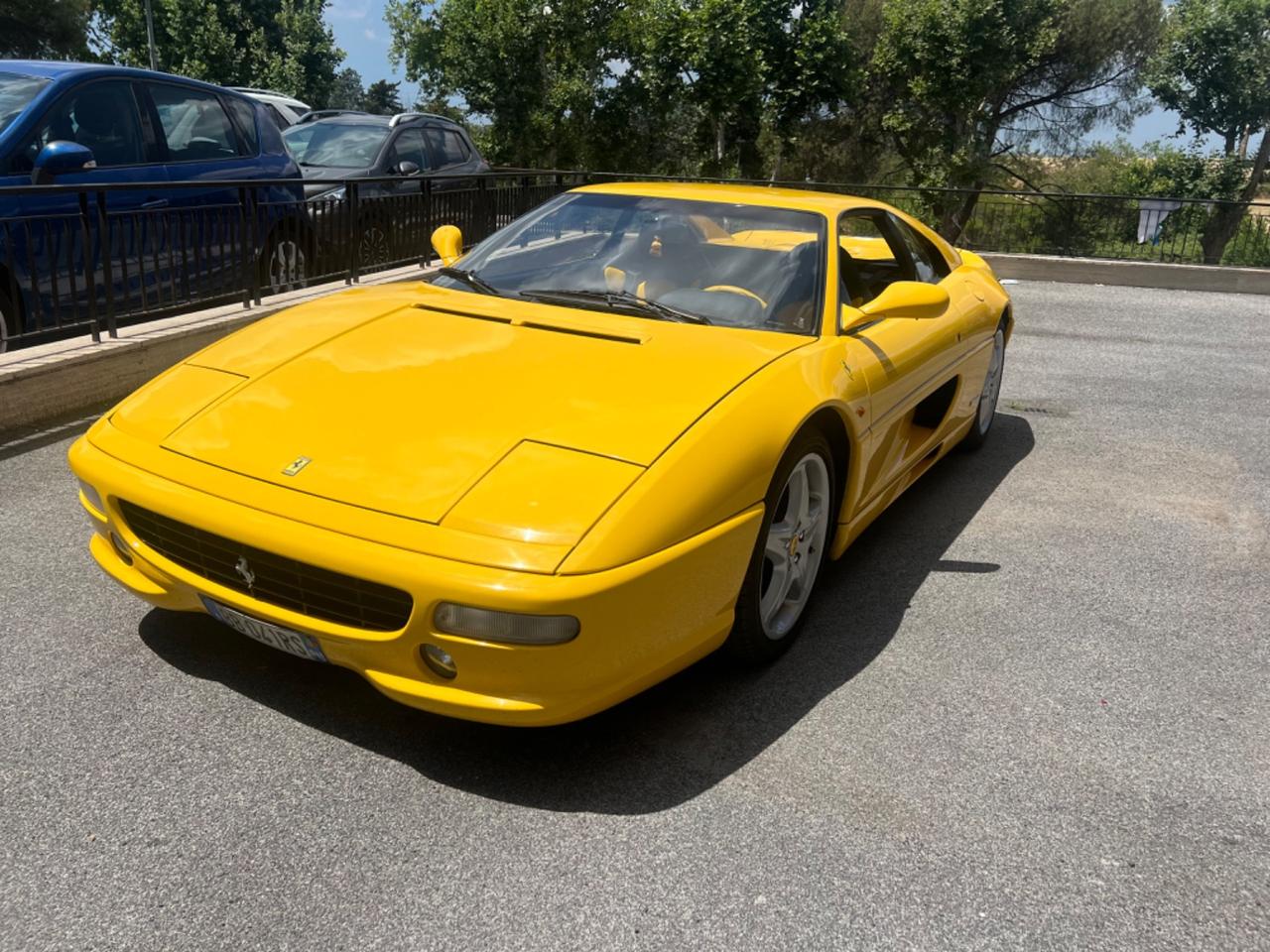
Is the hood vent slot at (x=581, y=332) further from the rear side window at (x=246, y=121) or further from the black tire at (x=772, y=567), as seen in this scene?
the rear side window at (x=246, y=121)

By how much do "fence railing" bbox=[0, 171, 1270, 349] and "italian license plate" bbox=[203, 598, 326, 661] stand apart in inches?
140

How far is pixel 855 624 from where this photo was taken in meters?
3.64

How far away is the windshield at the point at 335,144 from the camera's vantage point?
35.5 ft

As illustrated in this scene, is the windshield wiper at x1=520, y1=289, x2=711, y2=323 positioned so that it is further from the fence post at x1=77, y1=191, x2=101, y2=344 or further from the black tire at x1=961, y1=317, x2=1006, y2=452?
the fence post at x1=77, y1=191, x2=101, y2=344

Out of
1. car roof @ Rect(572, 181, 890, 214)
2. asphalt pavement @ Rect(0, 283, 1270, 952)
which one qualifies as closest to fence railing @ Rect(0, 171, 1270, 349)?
asphalt pavement @ Rect(0, 283, 1270, 952)

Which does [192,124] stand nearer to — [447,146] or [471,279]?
[471,279]

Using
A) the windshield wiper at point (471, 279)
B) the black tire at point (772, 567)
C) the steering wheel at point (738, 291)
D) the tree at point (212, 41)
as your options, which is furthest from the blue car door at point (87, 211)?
the tree at point (212, 41)

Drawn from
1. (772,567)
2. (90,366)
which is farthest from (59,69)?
(772,567)

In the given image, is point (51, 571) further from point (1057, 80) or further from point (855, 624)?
point (1057, 80)

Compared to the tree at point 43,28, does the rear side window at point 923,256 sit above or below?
below

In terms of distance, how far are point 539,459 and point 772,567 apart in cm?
95

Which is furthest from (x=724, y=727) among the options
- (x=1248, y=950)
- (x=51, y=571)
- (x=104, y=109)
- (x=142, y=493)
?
(x=104, y=109)

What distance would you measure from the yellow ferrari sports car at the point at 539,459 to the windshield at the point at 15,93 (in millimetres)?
3436

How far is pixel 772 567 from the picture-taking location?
322 cm
